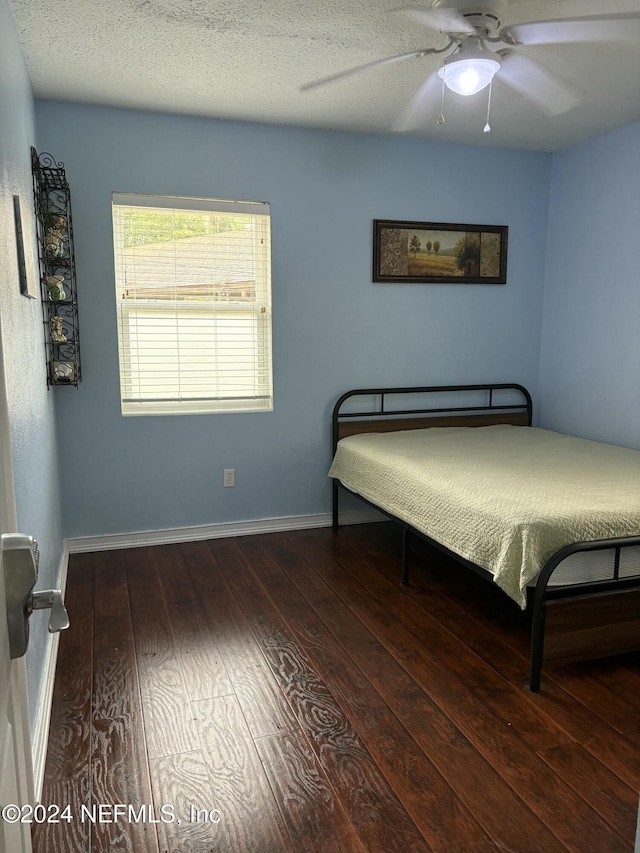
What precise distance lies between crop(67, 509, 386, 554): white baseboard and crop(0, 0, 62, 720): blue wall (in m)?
0.67

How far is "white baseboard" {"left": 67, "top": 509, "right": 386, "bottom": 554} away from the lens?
12.1 ft

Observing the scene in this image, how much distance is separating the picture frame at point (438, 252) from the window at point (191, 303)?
772 millimetres

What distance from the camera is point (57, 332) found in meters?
3.21

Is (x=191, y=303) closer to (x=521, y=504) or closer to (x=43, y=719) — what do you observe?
(x=521, y=504)

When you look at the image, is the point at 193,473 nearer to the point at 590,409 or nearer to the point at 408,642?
the point at 408,642

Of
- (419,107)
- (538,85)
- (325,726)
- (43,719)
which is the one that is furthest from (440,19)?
(43,719)

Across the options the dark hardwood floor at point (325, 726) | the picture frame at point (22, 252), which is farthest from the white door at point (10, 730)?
the picture frame at point (22, 252)

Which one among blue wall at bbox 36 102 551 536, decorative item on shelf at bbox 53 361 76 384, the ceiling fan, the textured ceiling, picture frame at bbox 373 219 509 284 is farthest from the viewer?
picture frame at bbox 373 219 509 284

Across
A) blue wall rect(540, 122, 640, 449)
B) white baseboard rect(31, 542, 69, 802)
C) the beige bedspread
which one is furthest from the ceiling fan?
white baseboard rect(31, 542, 69, 802)

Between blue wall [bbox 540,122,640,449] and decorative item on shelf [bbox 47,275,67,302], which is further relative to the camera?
blue wall [bbox 540,122,640,449]

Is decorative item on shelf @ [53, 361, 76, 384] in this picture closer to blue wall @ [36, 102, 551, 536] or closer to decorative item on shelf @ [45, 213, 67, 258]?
blue wall @ [36, 102, 551, 536]

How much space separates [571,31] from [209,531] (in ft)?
10.2

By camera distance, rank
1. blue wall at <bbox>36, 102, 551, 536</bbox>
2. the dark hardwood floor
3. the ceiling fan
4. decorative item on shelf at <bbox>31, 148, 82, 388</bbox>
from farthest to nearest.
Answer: blue wall at <bbox>36, 102, 551, 536</bbox> < decorative item on shelf at <bbox>31, 148, 82, 388</bbox> < the ceiling fan < the dark hardwood floor

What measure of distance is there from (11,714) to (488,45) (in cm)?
282
